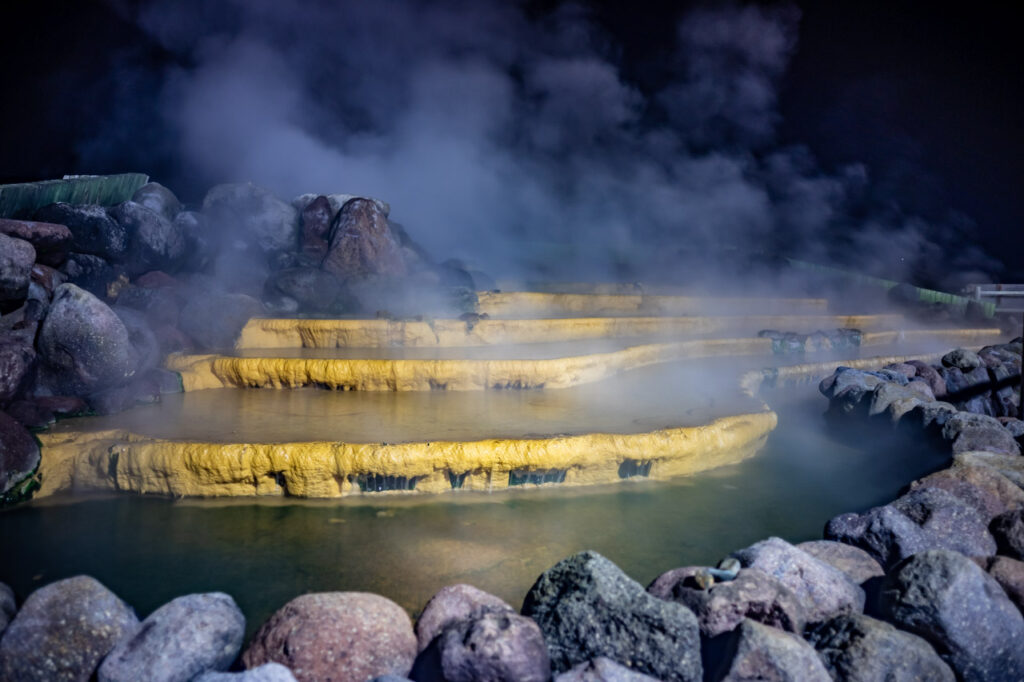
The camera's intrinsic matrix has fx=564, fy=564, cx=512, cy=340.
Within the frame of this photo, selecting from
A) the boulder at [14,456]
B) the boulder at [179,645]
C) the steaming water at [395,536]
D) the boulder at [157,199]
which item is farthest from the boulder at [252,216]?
the boulder at [179,645]

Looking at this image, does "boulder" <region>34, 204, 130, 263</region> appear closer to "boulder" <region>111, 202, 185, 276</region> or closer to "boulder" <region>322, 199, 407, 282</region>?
"boulder" <region>111, 202, 185, 276</region>

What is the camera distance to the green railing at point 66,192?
19.3 ft

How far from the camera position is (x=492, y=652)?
5.29 ft

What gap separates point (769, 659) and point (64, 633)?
2126mm

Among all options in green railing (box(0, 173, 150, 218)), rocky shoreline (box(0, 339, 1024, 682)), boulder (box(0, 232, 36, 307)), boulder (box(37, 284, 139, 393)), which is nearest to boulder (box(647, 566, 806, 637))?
rocky shoreline (box(0, 339, 1024, 682))

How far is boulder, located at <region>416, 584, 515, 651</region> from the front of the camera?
1855 mm

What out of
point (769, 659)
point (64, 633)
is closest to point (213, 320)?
point (64, 633)

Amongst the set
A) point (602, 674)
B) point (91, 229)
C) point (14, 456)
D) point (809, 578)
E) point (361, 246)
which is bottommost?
point (602, 674)

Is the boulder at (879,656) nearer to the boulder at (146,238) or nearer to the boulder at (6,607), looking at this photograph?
the boulder at (6,607)

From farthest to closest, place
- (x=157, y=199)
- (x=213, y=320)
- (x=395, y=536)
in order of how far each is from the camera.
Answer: (x=157, y=199) → (x=213, y=320) → (x=395, y=536)

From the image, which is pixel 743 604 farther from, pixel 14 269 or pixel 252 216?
pixel 252 216

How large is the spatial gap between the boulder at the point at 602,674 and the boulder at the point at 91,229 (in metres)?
6.45

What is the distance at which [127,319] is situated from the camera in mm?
4492

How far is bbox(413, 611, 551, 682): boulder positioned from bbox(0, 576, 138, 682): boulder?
1010mm
